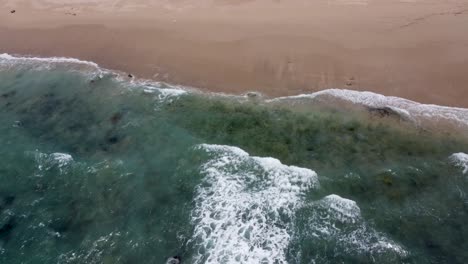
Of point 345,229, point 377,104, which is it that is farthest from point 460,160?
point 345,229

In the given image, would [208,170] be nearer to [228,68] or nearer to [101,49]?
[228,68]

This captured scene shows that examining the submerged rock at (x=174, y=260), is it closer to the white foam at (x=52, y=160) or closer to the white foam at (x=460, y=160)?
the white foam at (x=52, y=160)

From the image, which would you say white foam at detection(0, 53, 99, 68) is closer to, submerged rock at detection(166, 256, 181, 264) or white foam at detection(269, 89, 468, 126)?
white foam at detection(269, 89, 468, 126)

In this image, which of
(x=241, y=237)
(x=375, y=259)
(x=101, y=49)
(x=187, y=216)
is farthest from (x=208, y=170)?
(x=101, y=49)

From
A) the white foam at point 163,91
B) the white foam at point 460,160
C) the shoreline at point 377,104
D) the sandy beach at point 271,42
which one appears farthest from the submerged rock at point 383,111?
the white foam at point 163,91

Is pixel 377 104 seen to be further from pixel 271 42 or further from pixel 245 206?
pixel 245 206

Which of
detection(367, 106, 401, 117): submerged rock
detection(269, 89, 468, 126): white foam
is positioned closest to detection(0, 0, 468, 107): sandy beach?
detection(269, 89, 468, 126): white foam

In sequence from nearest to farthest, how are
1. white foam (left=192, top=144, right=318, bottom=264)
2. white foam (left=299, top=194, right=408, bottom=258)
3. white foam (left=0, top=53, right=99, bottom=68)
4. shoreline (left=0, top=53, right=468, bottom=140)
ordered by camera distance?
1. white foam (left=299, top=194, right=408, bottom=258)
2. white foam (left=192, top=144, right=318, bottom=264)
3. shoreline (left=0, top=53, right=468, bottom=140)
4. white foam (left=0, top=53, right=99, bottom=68)
